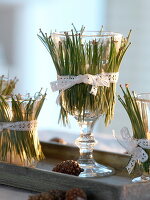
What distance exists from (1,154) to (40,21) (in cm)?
213

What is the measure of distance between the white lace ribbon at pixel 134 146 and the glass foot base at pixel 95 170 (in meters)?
0.10

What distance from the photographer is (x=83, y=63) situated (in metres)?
1.18

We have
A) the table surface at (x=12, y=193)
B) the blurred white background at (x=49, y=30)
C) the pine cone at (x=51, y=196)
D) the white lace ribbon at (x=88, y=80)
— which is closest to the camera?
the pine cone at (x=51, y=196)

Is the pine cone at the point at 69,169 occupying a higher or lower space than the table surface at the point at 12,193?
higher

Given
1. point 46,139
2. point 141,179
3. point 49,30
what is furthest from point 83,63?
point 49,30

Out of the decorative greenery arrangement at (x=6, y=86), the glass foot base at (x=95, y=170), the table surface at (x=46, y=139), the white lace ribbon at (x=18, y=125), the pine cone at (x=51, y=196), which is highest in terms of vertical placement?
the decorative greenery arrangement at (x=6, y=86)

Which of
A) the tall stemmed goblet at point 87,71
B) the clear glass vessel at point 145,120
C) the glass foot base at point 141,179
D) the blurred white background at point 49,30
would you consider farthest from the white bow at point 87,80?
the blurred white background at point 49,30

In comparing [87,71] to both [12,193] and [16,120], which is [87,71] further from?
[12,193]

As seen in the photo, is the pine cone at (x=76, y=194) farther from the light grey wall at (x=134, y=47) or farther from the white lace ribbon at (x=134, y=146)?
the light grey wall at (x=134, y=47)

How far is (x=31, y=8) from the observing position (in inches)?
128

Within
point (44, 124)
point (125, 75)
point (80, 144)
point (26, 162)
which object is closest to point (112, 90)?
point (80, 144)

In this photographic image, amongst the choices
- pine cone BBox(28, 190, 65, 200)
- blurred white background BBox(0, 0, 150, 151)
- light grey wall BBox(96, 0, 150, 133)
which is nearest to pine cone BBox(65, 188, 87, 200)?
pine cone BBox(28, 190, 65, 200)

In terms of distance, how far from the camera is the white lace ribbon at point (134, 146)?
1.09 m

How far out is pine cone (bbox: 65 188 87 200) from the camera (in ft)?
3.00
